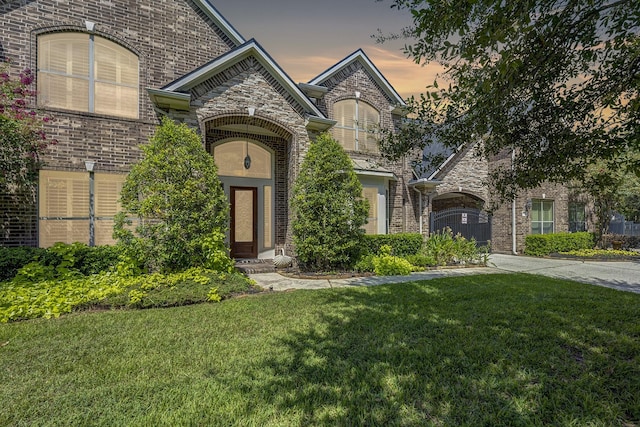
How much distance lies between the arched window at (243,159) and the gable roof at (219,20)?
145 inches

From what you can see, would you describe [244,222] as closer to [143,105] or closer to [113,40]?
[143,105]

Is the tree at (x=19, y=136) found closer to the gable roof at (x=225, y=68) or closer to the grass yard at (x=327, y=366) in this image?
the gable roof at (x=225, y=68)

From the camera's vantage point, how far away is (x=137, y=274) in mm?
7324

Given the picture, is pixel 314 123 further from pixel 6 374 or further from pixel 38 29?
pixel 6 374

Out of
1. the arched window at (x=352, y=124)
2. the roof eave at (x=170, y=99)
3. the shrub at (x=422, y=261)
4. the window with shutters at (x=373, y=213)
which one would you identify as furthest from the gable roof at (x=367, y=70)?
the shrub at (x=422, y=261)

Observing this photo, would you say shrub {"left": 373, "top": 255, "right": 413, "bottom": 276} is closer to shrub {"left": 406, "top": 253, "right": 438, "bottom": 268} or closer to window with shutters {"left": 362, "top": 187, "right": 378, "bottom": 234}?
shrub {"left": 406, "top": 253, "right": 438, "bottom": 268}

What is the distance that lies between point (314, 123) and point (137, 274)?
6727 mm

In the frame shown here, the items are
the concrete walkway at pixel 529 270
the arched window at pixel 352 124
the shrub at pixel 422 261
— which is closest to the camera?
the concrete walkway at pixel 529 270

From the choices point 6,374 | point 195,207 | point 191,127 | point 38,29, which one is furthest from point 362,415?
point 38,29

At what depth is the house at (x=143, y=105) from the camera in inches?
315

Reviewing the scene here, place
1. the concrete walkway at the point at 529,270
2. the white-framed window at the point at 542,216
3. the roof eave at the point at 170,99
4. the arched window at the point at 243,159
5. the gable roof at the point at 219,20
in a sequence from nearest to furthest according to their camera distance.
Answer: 1. the concrete walkway at the point at 529,270
2. the roof eave at the point at 170,99
3. the gable roof at the point at 219,20
4. the arched window at the point at 243,159
5. the white-framed window at the point at 542,216

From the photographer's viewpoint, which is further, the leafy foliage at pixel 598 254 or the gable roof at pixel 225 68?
the leafy foliage at pixel 598 254

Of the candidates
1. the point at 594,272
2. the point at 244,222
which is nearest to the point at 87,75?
the point at 244,222

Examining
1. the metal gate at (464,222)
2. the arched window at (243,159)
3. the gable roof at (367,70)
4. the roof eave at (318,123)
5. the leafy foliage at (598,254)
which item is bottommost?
the leafy foliage at (598,254)
